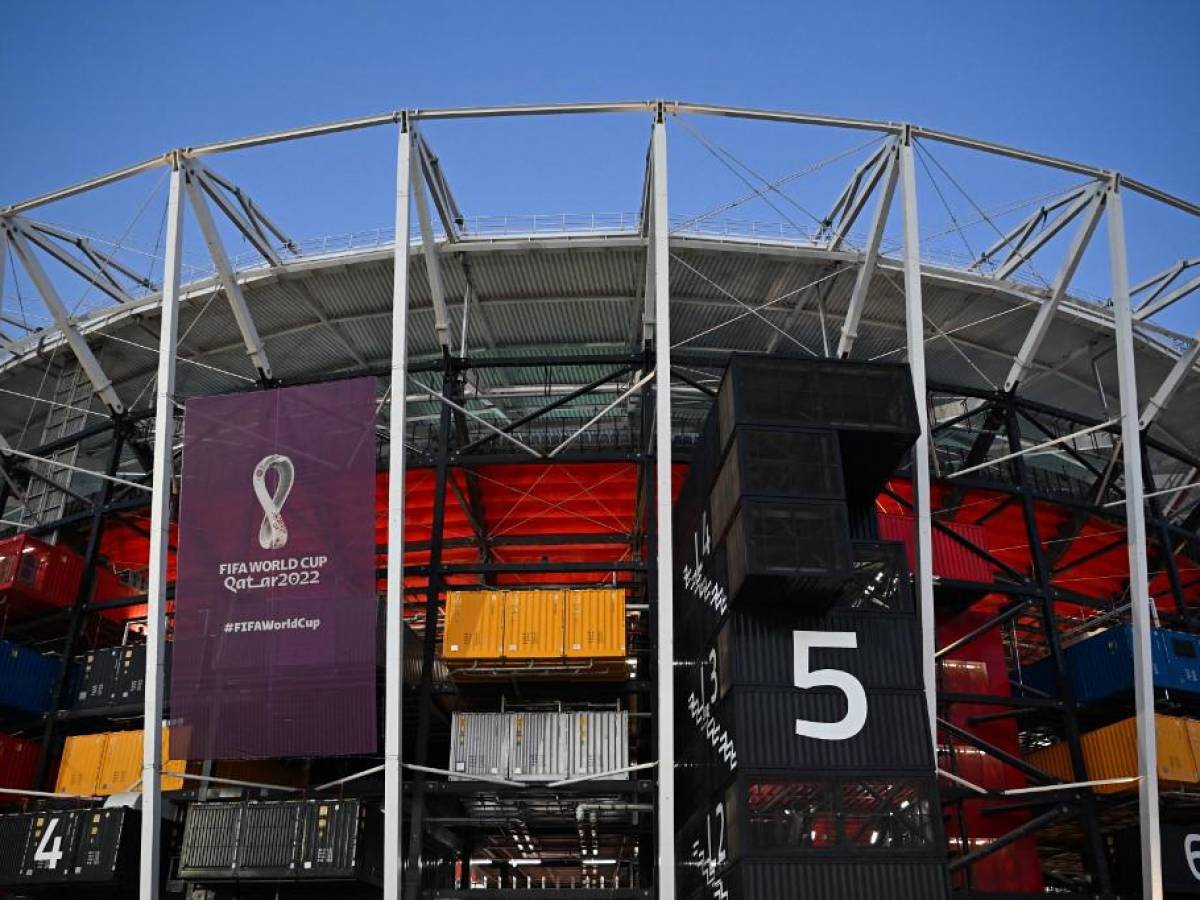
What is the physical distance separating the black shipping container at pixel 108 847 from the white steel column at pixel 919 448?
2393 cm

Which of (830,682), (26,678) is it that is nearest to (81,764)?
(26,678)

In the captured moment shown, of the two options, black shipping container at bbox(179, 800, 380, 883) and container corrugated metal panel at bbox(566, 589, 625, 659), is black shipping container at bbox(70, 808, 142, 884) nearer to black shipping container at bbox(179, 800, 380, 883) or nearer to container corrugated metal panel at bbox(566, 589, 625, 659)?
black shipping container at bbox(179, 800, 380, 883)

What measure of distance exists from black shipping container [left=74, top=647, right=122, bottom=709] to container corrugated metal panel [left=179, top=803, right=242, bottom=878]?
810cm

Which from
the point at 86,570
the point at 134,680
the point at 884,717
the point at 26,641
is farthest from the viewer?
the point at 26,641

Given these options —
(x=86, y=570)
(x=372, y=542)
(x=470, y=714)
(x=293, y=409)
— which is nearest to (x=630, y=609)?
(x=470, y=714)

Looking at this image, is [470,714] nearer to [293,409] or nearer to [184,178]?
[293,409]

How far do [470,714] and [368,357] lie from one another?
20.7 m

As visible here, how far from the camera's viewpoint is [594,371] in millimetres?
52438

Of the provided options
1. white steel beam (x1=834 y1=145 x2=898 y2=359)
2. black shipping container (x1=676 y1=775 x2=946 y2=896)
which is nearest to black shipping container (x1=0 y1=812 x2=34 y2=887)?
black shipping container (x1=676 y1=775 x2=946 y2=896)

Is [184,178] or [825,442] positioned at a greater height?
[184,178]

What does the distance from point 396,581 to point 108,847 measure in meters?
12.7

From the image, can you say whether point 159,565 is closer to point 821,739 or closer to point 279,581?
point 279,581

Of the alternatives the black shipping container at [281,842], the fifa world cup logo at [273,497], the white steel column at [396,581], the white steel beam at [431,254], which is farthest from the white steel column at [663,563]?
the fifa world cup logo at [273,497]

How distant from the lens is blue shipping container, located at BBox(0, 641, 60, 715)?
135ft
